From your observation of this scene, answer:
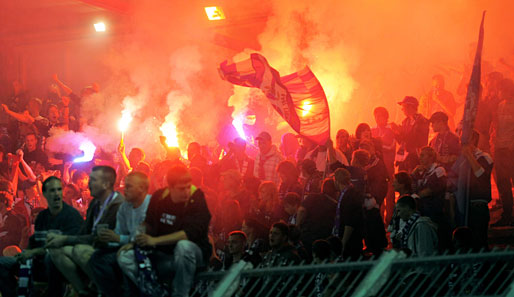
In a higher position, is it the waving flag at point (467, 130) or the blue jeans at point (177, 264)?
the waving flag at point (467, 130)

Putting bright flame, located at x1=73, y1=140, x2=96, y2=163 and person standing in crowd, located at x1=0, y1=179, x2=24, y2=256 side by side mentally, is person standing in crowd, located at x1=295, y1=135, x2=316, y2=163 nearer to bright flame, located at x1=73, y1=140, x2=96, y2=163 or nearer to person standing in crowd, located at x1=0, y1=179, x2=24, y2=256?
person standing in crowd, located at x1=0, y1=179, x2=24, y2=256

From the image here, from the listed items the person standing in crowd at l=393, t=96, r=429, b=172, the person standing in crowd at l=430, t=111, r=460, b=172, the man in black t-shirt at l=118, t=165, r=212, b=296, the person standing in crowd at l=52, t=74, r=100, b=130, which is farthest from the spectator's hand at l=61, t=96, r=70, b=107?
the man in black t-shirt at l=118, t=165, r=212, b=296

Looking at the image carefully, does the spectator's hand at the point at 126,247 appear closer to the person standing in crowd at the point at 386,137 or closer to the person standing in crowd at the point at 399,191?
the person standing in crowd at the point at 399,191

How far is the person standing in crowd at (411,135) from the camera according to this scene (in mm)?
11100

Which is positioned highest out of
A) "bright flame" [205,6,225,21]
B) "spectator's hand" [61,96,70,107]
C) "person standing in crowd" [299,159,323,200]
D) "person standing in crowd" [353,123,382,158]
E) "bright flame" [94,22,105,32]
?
"bright flame" [94,22,105,32]

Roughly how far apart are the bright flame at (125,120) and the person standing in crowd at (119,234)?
10497mm

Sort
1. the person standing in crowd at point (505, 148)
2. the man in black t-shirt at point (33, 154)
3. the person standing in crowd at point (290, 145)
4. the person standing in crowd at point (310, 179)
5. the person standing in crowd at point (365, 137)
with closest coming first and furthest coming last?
the person standing in crowd at point (310, 179)
the person standing in crowd at point (505, 148)
the person standing in crowd at point (365, 137)
the person standing in crowd at point (290, 145)
the man in black t-shirt at point (33, 154)

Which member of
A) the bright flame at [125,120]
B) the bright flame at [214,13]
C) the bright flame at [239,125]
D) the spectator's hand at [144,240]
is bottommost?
the spectator's hand at [144,240]

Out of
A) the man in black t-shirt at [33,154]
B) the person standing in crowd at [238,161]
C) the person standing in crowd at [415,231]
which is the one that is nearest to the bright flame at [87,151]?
the man in black t-shirt at [33,154]

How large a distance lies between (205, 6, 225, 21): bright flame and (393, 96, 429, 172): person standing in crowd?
6709 millimetres

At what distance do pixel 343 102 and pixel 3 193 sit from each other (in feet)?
21.9

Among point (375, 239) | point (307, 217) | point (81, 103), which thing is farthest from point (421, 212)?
point (81, 103)

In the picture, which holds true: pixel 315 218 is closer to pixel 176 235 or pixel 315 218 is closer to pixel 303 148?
pixel 303 148

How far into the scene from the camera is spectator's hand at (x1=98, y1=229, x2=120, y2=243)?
6902 mm
